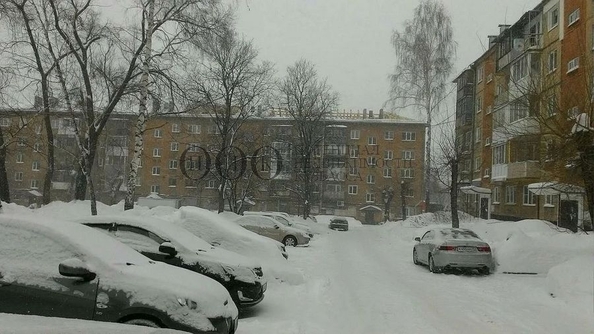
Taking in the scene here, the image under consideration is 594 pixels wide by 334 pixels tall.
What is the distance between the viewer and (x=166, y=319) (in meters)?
5.15

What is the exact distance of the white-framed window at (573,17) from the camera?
25.5 m

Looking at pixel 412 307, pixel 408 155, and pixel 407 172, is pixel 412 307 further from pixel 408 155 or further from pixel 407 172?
pixel 408 155

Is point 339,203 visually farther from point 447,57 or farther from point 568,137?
point 568,137

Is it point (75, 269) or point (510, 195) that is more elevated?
point (510, 195)

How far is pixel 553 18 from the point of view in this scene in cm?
2966

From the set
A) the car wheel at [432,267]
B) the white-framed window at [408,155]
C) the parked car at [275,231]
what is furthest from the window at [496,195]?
the white-framed window at [408,155]

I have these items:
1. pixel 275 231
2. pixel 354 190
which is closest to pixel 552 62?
pixel 275 231

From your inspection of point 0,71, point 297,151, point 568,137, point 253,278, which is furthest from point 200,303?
point 297,151

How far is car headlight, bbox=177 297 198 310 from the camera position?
5.27 meters

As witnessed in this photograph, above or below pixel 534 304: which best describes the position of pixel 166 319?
above

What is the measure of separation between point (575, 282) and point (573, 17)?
2129cm

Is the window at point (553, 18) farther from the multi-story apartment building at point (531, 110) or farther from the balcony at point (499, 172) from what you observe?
the balcony at point (499, 172)

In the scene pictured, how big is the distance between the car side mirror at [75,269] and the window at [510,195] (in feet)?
110

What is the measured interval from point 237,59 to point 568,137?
73.9 feet
